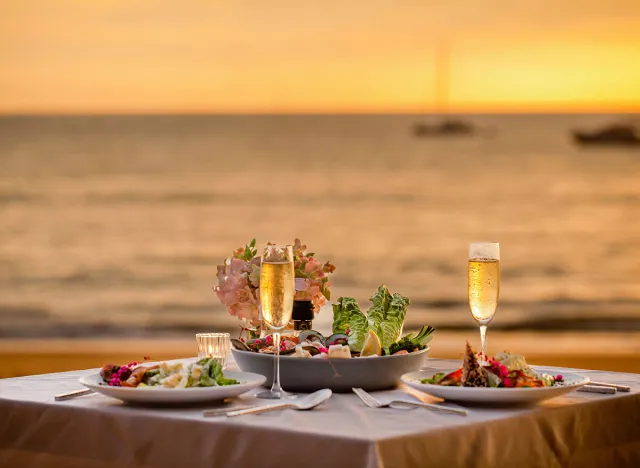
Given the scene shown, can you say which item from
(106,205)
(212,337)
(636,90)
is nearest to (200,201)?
(106,205)

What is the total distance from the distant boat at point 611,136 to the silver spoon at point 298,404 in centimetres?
1761

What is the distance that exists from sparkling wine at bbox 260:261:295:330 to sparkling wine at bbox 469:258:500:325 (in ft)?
1.57

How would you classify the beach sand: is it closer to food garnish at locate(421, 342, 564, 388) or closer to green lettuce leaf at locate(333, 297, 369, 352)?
green lettuce leaf at locate(333, 297, 369, 352)

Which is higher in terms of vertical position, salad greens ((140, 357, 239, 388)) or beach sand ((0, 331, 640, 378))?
salad greens ((140, 357, 239, 388))

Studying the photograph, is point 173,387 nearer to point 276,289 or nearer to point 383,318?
point 276,289

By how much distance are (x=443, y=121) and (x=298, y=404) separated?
55.0ft

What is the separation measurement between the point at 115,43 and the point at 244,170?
13.0ft

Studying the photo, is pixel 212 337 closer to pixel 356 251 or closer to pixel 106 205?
pixel 356 251

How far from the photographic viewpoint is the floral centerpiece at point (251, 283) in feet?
8.00

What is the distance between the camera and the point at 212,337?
2459mm

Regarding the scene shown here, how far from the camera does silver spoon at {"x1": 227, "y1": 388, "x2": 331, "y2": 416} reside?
5.51ft

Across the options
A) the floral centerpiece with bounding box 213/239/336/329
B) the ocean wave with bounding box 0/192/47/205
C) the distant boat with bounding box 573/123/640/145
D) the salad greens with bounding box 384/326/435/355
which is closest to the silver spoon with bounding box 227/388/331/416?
the salad greens with bounding box 384/326/435/355

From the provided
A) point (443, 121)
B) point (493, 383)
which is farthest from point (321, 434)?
point (443, 121)

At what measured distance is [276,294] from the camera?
1.87m
